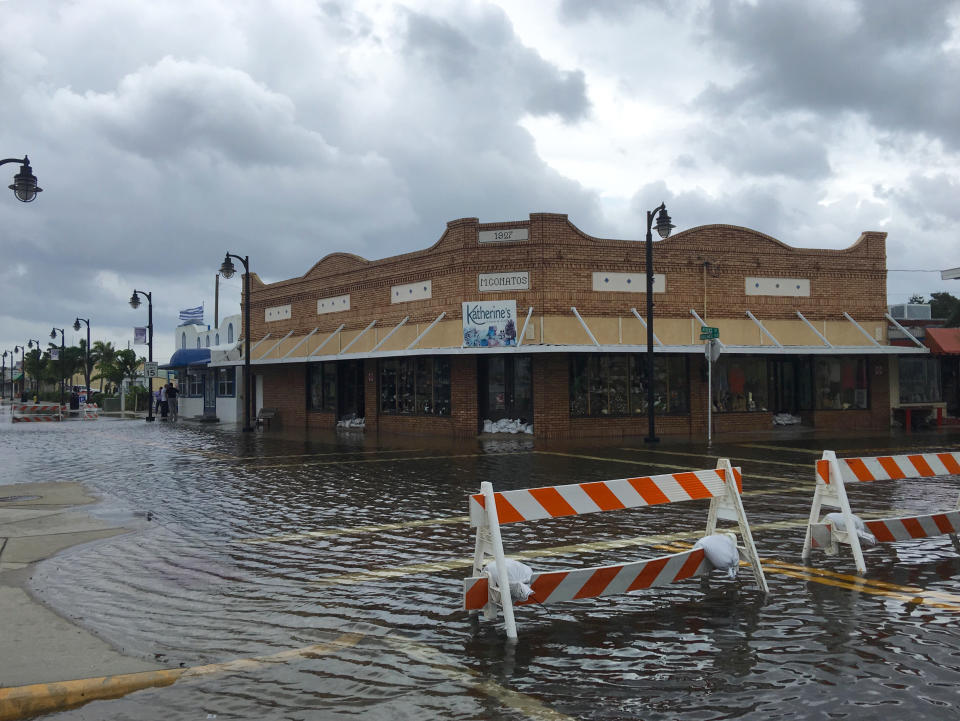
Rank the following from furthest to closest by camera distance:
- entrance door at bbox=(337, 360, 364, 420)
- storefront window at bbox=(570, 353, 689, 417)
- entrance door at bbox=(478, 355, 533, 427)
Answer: entrance door at bbox=(337, 360, 364, 420) < entrance door at bbox=(478, 355, 533, 427) < storefront window at bbox=(570, 353, 689, 417)

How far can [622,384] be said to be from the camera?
25.1m

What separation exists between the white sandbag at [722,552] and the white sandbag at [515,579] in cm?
159

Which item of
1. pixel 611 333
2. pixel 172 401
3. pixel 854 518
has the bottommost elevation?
pixel 854 518

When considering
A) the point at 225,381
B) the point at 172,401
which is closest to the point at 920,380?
the point at 225,381

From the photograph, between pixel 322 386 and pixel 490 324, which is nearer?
pixel 490 324

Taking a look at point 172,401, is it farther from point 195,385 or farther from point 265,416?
point 265,416

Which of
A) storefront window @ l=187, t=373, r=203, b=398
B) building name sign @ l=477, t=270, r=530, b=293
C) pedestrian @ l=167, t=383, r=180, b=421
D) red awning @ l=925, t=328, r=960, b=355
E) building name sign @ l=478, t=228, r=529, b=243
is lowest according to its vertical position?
pedestrian @ l=167, t=383, r=180, b=421

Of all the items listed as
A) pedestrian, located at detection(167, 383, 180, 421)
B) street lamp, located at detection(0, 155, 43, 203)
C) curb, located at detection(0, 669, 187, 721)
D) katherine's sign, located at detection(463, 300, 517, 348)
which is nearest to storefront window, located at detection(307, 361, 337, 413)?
katherine's sign, located at detection(463, 300, 517, 348)

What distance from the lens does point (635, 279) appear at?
25.2m

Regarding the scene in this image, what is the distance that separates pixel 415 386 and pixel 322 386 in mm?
6170

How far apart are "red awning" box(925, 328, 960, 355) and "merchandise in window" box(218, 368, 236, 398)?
28.0 m

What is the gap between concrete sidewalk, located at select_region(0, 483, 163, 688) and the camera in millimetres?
4641

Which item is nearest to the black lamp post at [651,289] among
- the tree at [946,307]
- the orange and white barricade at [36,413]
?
the orange and white barricade at [36,413]

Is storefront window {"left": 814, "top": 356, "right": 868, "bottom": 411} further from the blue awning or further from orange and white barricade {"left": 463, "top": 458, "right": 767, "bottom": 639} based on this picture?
the blue awning
